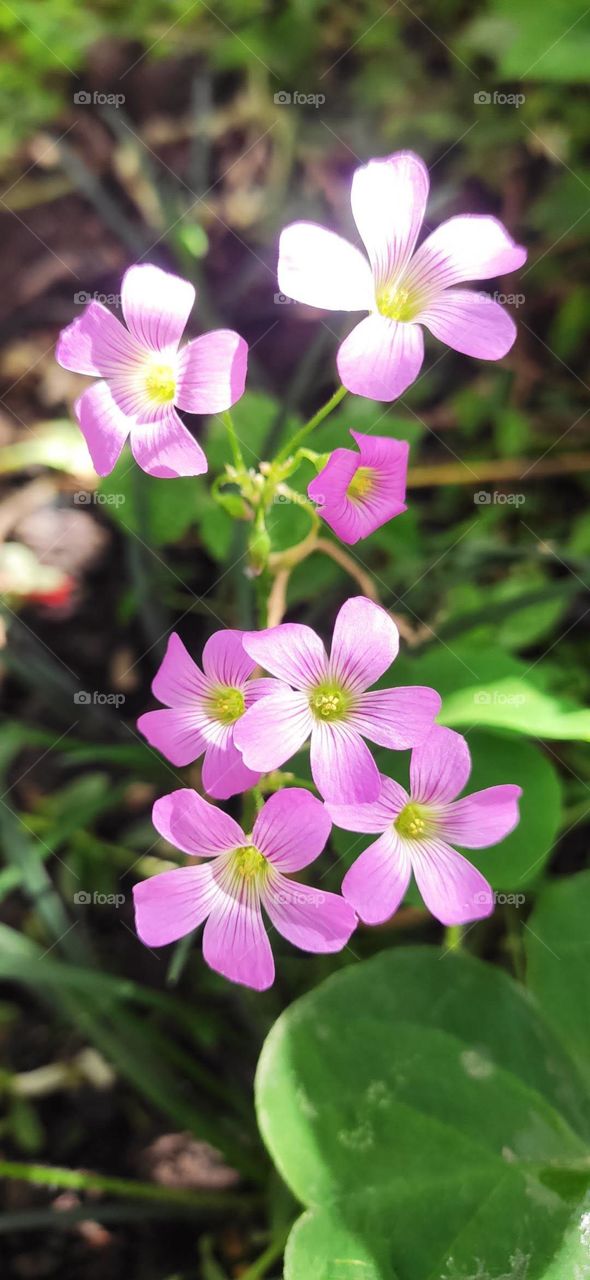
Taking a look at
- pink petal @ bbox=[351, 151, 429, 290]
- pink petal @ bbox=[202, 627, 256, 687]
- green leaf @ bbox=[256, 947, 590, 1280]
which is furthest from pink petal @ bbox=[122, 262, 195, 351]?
green leaf @ bbox=[256, 947, 590, 1280]

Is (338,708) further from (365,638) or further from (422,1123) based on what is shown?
(422,1123)

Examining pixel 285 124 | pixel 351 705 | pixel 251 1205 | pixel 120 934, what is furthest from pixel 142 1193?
pixel 285 124

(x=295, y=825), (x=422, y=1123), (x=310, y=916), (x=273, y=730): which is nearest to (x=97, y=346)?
(x=273, y=730)

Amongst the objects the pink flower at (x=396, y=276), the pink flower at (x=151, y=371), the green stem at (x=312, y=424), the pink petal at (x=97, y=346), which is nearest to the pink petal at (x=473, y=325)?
the pink flower at (x=396, y=276)

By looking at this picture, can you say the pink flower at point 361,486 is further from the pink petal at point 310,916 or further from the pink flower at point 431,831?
the pink petal at point 310,916

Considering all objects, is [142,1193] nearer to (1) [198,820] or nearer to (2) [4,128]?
(1) [198,820]

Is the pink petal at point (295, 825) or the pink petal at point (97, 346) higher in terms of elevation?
the pink petal at point (97, 346)
